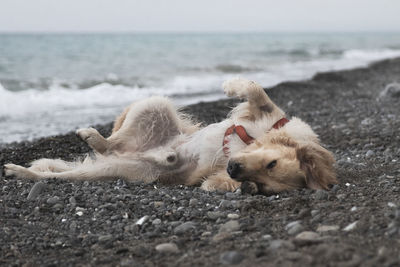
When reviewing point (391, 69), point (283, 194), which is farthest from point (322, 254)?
point (391, 69)

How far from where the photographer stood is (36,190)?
4523 mm

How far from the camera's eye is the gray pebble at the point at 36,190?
4438 mm

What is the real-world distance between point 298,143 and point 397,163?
1479mm

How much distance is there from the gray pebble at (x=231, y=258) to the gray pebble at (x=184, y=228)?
28.8 inches

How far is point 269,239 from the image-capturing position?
3107mm

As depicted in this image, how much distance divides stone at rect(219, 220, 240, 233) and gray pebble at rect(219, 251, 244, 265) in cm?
62

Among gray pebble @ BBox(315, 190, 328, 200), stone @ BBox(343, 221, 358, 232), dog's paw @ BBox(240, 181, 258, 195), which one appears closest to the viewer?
stone @ BBox(343, 221, 358, 232)

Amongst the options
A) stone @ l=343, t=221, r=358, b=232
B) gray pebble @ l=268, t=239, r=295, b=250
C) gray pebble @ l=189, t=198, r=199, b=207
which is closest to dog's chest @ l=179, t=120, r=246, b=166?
gray pebble @ l=189, t=198, r=199, b=207

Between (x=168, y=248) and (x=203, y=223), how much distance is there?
2.01 ft

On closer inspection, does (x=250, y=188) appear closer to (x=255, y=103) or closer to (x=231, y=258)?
(x=255, y=103)

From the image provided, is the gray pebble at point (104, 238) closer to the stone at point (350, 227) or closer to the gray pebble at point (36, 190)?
the gray pebble at point (36, 190)

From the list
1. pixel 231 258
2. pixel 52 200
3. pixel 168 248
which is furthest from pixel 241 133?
pixel 231 258

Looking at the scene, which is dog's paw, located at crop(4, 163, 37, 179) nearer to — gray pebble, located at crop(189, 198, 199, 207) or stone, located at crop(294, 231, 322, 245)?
gray pebble, located at crop(189, 198, 199, 207)

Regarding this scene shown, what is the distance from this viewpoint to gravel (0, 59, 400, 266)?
9.20 ft
